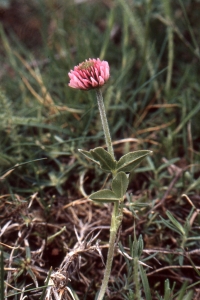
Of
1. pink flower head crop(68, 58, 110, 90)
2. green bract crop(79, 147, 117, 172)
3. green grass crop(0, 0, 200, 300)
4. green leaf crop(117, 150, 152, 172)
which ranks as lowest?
green grass crop(0, 0, 200, 300)

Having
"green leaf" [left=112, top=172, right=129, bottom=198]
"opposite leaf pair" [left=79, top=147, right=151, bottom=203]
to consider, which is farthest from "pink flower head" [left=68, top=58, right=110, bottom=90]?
"green leaf" [left=112, top=172, right=129, bottom=198]

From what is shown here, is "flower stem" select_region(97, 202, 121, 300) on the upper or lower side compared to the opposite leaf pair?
lower

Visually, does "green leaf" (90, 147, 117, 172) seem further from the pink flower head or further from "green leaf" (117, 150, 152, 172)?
the pink flower head

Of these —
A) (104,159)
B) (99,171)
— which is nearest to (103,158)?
(104,159)

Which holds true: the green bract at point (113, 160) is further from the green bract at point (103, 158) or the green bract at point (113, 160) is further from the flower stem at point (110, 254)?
the flower stem at point (110, 254)

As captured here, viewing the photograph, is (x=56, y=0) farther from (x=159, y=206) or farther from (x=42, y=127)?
(x=159, y=206)

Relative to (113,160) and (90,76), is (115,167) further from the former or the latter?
(90,76)
